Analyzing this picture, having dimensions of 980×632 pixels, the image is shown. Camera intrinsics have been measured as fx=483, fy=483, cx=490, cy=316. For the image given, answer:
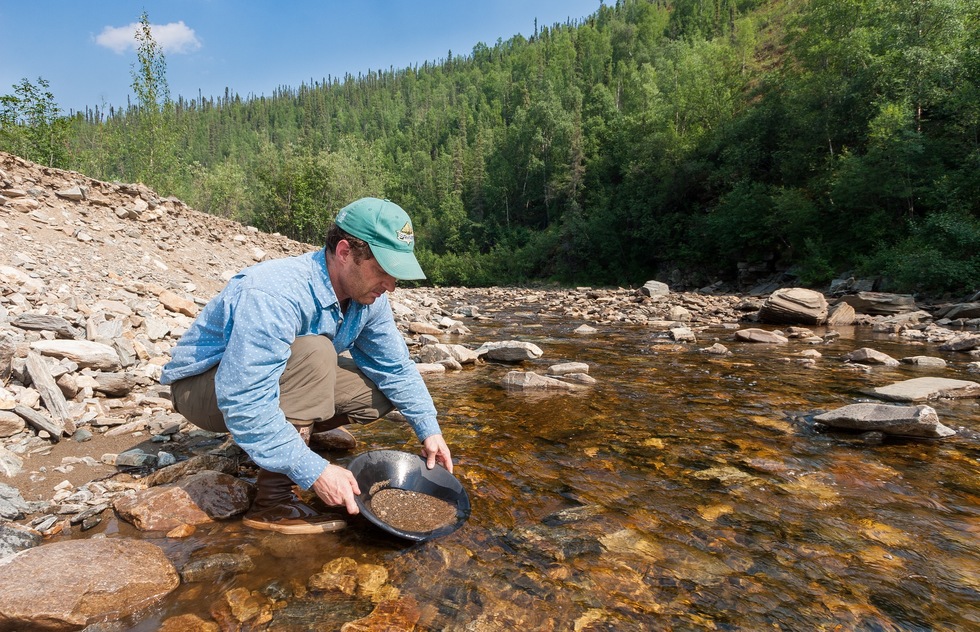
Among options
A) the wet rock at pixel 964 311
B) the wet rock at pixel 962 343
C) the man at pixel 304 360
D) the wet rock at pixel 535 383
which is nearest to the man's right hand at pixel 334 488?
the man at pixel 304 360

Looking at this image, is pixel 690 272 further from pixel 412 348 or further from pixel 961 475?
pixel 961 475

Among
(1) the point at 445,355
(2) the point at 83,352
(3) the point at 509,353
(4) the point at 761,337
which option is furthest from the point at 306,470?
(4) the point at 761,337

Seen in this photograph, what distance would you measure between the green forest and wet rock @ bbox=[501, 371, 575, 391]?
49.2 feet

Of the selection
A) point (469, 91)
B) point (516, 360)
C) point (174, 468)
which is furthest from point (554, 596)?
point (469, 91)

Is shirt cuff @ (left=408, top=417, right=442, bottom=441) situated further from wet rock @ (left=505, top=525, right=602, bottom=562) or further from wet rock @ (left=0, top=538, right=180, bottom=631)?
wet rock @ (left=0, top=538, right=180, bottom=631)

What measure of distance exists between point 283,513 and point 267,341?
1.16 metres

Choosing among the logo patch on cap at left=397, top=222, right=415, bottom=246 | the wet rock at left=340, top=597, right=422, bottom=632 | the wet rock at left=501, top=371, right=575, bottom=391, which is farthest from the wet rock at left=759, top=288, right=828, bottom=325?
the wet rock at left=340, top=597, right=422, bottom=632

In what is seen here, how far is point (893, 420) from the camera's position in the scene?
4164 mm

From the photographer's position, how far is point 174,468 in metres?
3.18

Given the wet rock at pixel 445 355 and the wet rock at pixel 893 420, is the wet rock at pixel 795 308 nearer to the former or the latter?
the wet rock at pixel 893 420

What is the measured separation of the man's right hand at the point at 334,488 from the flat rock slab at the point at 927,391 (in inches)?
236

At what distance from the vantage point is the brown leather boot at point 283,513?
8.72 ft

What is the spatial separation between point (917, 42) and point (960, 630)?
2834 cm

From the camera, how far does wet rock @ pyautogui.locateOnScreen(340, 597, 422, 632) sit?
2.00 meters
